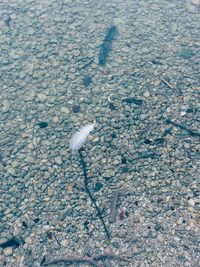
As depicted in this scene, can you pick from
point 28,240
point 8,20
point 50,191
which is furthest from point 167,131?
point 8,20

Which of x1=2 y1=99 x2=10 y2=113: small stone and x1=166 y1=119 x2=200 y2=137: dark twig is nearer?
x1=166 y1=119 x2=200 y2=137: dark twig

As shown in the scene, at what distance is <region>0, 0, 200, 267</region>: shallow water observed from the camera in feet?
18.2

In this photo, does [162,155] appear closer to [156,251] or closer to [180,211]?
[180,211]

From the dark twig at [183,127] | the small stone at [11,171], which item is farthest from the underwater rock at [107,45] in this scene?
the small stone at [11,171]

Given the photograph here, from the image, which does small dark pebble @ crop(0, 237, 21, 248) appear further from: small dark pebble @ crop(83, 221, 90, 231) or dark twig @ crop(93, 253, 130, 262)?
dark twig @ crop(93, 253, 130, 262)

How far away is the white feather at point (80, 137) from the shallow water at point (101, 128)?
109 mm

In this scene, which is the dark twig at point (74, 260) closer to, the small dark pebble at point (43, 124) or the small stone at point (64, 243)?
the small stone at point (64, 243)

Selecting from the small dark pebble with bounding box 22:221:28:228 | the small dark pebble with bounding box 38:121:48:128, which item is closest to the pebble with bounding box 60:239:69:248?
the small dark pebble with bounding box 22:221:28:228

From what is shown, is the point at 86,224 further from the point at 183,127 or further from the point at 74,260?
the point at 183,127

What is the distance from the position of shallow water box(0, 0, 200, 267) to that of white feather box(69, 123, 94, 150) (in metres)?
0.11

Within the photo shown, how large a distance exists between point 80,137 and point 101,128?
1.54ft

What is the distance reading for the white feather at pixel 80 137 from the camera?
664 cm

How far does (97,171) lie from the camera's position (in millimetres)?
6246

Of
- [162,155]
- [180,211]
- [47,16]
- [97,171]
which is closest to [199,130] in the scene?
[162,155]
